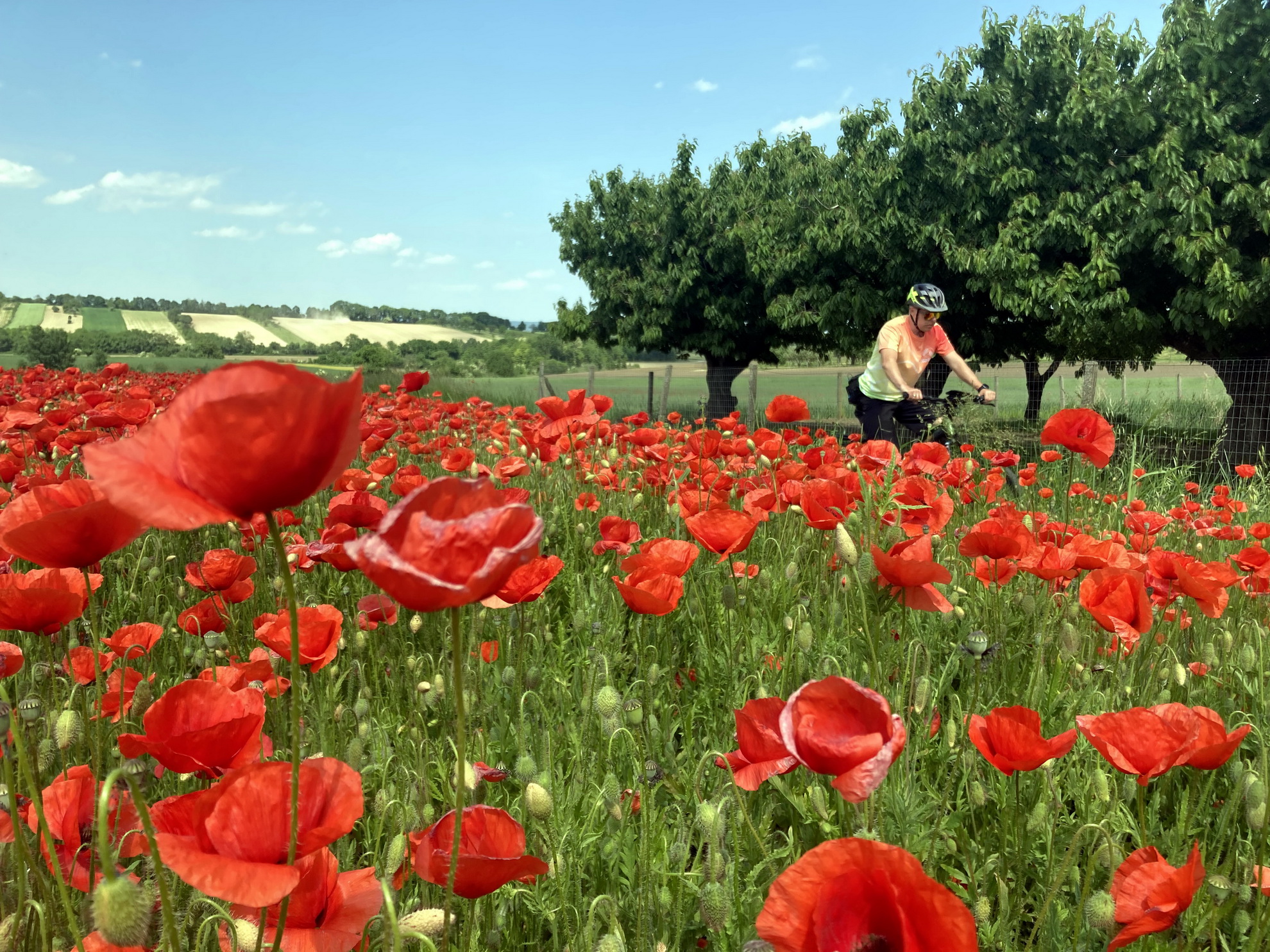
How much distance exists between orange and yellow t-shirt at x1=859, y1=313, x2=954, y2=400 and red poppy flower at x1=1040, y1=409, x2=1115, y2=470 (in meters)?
3.73

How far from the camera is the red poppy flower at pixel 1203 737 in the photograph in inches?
44.6

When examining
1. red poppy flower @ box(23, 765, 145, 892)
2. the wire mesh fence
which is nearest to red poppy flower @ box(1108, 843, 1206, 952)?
red poppy flower @ box(23, 765, 145, 892)

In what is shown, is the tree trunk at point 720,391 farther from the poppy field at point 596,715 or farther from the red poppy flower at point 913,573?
the red poppy flower at point 913,573

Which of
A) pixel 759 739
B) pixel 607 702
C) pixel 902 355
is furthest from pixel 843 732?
pixel 902 355

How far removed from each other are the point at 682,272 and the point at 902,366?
1540 cm

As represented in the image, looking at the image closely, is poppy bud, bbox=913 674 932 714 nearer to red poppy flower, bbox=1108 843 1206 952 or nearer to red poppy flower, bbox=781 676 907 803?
red poppy flower, bbox=1108 843 1206 952

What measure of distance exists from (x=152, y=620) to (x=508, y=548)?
8.24ft

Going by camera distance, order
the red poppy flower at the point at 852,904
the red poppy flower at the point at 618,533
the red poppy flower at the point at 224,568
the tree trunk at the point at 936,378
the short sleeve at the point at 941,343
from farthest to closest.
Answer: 1. the tree trunk at the point at 936,378
2. the short sleeve at the point at 941,343
3. the red poppy flower at the point at 618,533
4. the red poppy flower at the point at 224,568
5. the red poppy flower at the point at 852,904

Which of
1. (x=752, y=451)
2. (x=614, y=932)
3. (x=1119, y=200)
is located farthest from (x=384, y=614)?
(x=1119, y=200)

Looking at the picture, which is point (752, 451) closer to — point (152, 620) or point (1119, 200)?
point (152, 620)

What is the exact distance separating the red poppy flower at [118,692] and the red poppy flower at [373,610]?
45 cm

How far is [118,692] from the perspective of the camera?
67.2 inches

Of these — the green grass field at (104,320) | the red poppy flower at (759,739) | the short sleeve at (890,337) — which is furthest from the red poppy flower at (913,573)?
the green grass field at (104,320)

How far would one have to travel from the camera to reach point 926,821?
1.62m
